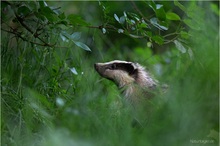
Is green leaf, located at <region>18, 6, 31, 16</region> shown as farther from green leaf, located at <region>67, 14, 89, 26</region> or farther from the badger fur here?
the badger fur

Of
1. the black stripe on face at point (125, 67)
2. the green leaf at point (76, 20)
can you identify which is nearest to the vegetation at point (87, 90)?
the green leaf at point (76, 20)

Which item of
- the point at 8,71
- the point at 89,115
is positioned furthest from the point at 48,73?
the point at 89,115

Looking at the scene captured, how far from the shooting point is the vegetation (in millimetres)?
2631

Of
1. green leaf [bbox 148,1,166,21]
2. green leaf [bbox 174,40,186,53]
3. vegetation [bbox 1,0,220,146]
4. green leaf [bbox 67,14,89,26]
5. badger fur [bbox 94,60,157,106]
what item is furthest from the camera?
badger fur [bbox 94,60,157,106]

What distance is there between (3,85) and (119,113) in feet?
3.51

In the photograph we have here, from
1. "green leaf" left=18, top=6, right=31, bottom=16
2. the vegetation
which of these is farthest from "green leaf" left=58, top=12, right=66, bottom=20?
"green leaf" left=18, top=6, right=31, bottom=16

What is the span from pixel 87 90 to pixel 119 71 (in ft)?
3.19

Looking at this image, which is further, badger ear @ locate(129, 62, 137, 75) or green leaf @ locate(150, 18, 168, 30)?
badger ear @ locate(129, 62, 137, 75)

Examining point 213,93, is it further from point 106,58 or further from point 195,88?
point 106,58

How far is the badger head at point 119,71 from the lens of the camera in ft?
15.5

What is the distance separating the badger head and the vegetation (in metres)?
0.09

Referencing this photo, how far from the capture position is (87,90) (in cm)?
382

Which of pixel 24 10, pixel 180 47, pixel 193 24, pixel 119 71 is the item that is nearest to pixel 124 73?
pixel 119 71

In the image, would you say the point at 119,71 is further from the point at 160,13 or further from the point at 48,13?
the point at 48,13
